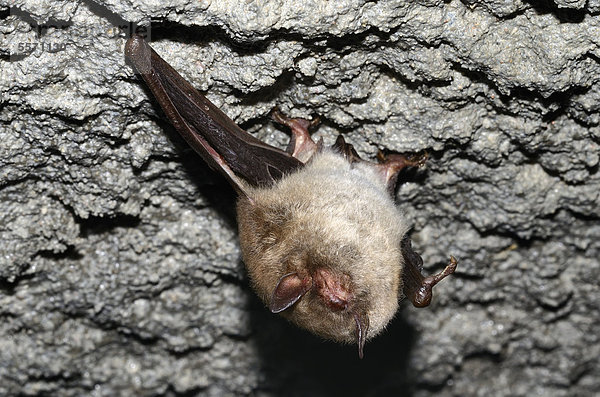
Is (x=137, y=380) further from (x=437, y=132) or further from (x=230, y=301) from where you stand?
(x=437, y=132)

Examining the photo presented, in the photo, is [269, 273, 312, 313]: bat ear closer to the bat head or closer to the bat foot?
the bat head

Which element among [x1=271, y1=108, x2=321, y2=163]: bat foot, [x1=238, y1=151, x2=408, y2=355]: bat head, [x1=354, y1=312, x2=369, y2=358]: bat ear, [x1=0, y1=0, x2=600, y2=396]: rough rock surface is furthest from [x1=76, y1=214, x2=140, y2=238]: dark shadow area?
[x1=354, y1=312, x2=369, y2=358]: bat ear

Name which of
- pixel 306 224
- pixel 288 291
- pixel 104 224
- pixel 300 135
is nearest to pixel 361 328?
pixel 288 291

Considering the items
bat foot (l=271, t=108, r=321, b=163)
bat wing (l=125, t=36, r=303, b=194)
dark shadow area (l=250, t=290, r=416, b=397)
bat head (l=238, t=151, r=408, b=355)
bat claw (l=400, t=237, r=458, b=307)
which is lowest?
dark shadow area (l=250, t=290, r=416, b=397)

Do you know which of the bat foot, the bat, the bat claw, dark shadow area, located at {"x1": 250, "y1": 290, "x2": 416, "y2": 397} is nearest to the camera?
the bat

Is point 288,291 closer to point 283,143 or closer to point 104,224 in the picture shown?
point 283,143

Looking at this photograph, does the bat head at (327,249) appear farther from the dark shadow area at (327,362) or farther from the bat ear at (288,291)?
the dark shadow area at (327,362)
